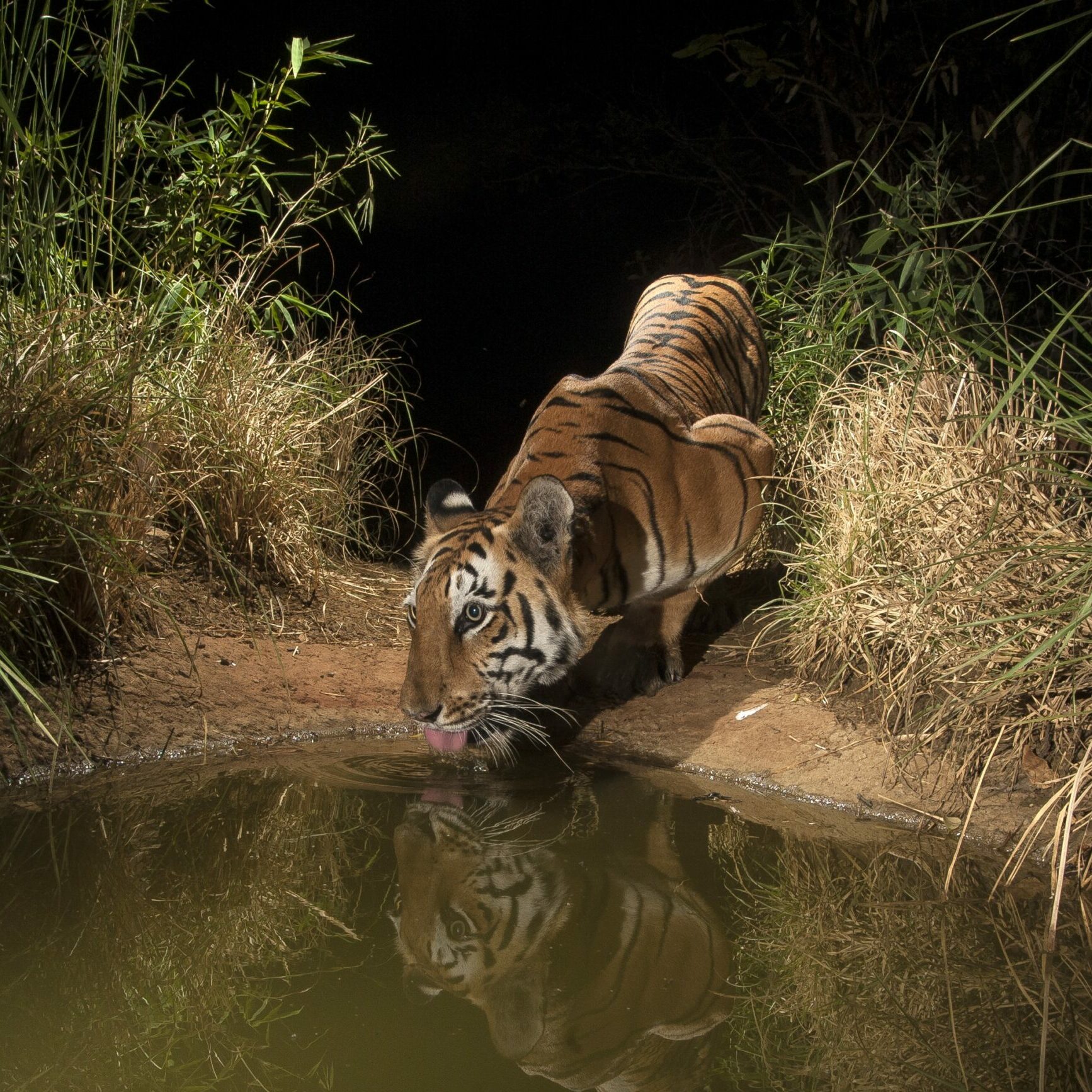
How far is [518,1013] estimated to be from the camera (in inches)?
91.2

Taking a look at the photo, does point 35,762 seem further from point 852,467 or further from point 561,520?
point 852,467

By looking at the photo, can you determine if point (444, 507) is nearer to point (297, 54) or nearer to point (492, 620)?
point (492, 620)

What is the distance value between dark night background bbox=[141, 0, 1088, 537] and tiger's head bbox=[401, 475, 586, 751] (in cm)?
439

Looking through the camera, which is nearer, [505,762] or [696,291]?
[505,762]

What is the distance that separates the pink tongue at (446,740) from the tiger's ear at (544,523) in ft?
1.91

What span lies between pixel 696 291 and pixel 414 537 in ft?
8.29

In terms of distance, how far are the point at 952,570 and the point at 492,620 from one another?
1379mm

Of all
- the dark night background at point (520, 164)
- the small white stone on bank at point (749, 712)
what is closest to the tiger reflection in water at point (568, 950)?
the small white stone on bank at point (749, 712)

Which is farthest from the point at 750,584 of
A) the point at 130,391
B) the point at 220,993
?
the point at 220,993

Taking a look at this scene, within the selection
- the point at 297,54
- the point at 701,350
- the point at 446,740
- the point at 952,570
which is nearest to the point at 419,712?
the point at 446,740

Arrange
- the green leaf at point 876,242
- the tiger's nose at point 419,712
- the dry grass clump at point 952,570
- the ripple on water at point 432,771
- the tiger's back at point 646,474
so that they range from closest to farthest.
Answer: the dry grass clump at point 952,570 < the tiger's nose at point 419,712 < the ripple on water at point 432,771 < the tiger's back at point 646,474 < the green leaf at point 876,242

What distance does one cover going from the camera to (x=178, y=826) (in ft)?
10.5

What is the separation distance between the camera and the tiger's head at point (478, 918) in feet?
7.80

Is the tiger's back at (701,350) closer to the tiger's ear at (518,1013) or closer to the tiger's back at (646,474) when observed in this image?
the tiger's back at (646,474)
